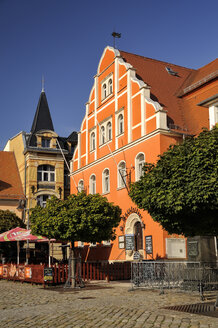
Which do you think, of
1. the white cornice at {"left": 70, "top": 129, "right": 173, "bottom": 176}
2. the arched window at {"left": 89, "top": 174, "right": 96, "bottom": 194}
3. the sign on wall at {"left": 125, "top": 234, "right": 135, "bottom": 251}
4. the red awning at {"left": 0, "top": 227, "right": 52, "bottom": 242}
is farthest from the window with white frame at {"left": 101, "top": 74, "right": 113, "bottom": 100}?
the red awning at {"left": 0, "top": 227, "right": 52, "bottom": 242}

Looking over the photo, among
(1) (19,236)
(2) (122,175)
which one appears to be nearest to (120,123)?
(2) (122,175)

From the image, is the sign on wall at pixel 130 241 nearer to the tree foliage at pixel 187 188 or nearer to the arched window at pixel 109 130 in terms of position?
the arched window at pixel 109 130

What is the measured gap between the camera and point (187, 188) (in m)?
11.9

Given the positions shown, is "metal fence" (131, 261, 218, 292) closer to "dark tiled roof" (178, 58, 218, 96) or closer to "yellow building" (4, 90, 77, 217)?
"dark tiled roof" (178, 58, 218, 96)

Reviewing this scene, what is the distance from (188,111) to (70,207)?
11.5 m

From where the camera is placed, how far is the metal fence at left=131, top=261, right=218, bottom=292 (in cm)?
1375

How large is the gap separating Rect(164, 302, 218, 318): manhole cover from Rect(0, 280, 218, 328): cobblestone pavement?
1.26 ft

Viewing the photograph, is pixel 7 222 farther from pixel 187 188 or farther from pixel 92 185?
pixel 187 188

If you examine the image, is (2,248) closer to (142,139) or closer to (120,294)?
(142,139)

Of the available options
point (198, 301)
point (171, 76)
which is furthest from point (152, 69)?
point (198, 301)

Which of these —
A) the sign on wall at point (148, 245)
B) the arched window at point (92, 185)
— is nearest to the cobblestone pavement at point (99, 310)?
the sign on wall at point (148, 245)

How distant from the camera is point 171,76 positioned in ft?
98.2

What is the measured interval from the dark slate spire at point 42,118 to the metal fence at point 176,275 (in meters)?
29.0

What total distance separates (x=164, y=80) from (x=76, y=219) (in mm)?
14596
